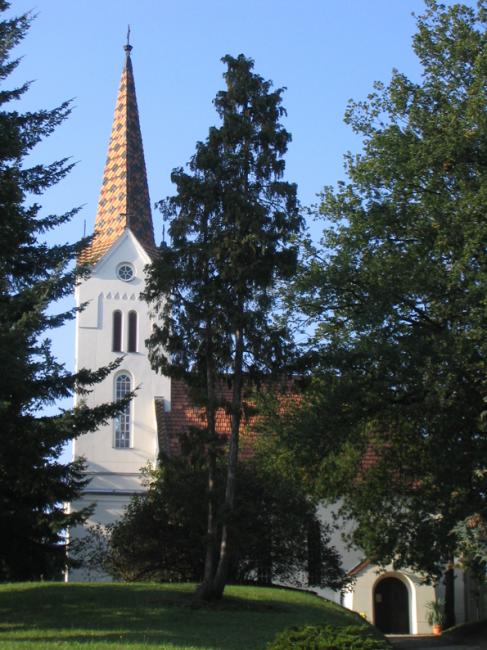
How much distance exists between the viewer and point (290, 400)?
25.1 meters

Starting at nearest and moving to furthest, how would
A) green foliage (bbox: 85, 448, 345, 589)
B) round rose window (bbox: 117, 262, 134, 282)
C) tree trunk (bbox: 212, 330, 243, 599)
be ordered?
tree trunk (bbox: 212, 330, 243, 599) → green foliage (bbox: 85, 448, 345, 589) → round rose window (bbox: 117, 262, 134, 282)

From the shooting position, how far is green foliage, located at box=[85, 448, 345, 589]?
29.9m

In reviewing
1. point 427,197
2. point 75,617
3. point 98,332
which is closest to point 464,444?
point 427,197

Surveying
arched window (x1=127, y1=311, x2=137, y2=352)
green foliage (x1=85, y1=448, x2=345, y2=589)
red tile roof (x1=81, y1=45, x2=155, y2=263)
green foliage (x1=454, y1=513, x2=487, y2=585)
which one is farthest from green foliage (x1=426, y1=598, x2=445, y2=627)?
red tile roof (x1=81, y1=45, x2=155, y2=263)

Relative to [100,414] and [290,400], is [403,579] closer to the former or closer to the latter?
[290,400]

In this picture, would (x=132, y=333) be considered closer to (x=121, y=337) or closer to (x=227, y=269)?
(x=121, y=337)

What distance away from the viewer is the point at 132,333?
4622 centimetres

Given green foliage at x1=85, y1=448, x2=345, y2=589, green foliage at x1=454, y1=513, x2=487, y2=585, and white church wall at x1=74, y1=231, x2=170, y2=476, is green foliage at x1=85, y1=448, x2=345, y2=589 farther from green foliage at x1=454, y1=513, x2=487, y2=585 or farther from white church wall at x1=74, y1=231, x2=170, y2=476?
white church wall at x1=74, y1=231, x2=170, y2=476

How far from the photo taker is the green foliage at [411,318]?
21.8 m

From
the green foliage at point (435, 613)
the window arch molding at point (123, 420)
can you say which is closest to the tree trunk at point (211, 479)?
the green foliage at point (435, 613)

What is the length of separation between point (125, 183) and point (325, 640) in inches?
1488

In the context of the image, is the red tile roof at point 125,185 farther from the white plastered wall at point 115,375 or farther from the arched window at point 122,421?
the arched window at point 122,421

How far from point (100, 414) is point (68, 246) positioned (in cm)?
361

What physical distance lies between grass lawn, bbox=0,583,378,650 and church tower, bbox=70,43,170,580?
1905cm
